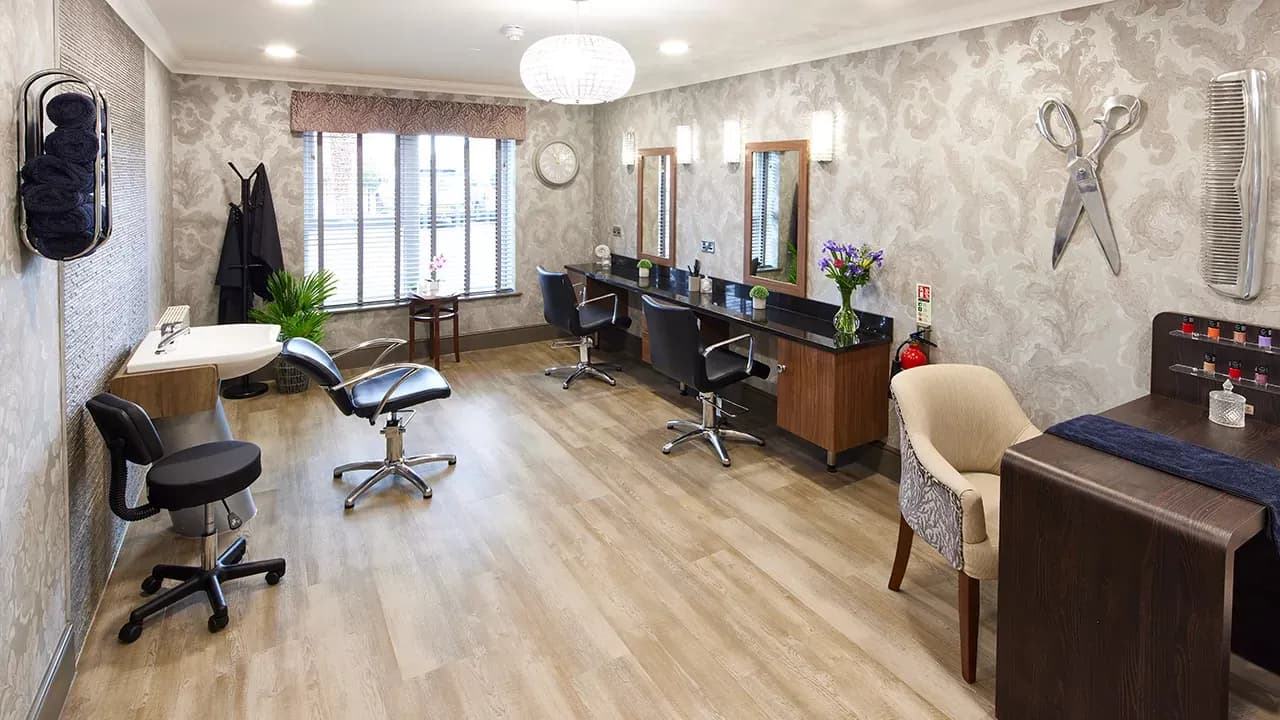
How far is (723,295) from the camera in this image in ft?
17.1

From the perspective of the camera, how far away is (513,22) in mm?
3723

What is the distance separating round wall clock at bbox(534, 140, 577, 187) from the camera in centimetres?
670

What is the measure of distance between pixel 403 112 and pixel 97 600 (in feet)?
14.2

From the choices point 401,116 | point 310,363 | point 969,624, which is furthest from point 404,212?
point 969,624

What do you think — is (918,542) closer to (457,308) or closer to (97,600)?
(97,600)

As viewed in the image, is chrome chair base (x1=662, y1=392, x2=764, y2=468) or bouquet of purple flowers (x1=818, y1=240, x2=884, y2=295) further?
chrome chair base (x1=662, y1=392, x2=764, y2=468)

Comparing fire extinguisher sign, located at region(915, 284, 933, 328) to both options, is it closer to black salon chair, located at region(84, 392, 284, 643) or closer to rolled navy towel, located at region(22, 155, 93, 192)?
black salon chair, located at region(84, 392, 284, 643)

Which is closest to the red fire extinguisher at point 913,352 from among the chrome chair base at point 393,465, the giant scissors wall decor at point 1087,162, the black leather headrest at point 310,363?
the giant scissors wall decor at point 1087,162

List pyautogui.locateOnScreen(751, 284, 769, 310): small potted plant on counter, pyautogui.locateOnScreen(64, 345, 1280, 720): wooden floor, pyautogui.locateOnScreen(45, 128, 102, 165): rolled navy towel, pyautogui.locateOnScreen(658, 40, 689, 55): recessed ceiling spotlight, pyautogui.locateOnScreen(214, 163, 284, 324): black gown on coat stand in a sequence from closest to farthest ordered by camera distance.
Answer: pyautogui.locateOnScreen(45, 128, 102, 165): rolled navy towel
pyautogui.locateOnScreen(64, 345, 1280, 720): wooden floor
pyautogui.locateOnScreen(658, 40, 689, 55): recessed ceiling spotlight
pyautogui.locateOnScreen(751, 284, 769, 310): small potted plant on counter
pyautogui.locateOnScreen(214, 163, 284, 324): black gown on coat stand

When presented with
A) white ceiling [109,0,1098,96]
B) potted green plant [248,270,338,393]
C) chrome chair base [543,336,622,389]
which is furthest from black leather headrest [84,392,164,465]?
chrome chair base [543,336,622,389]

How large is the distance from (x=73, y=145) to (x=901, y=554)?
2997mm

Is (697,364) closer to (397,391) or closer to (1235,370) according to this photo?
(397,391)

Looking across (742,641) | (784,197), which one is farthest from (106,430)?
(784,197)

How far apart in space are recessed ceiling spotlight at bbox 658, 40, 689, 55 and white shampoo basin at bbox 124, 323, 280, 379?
258 centimetres
